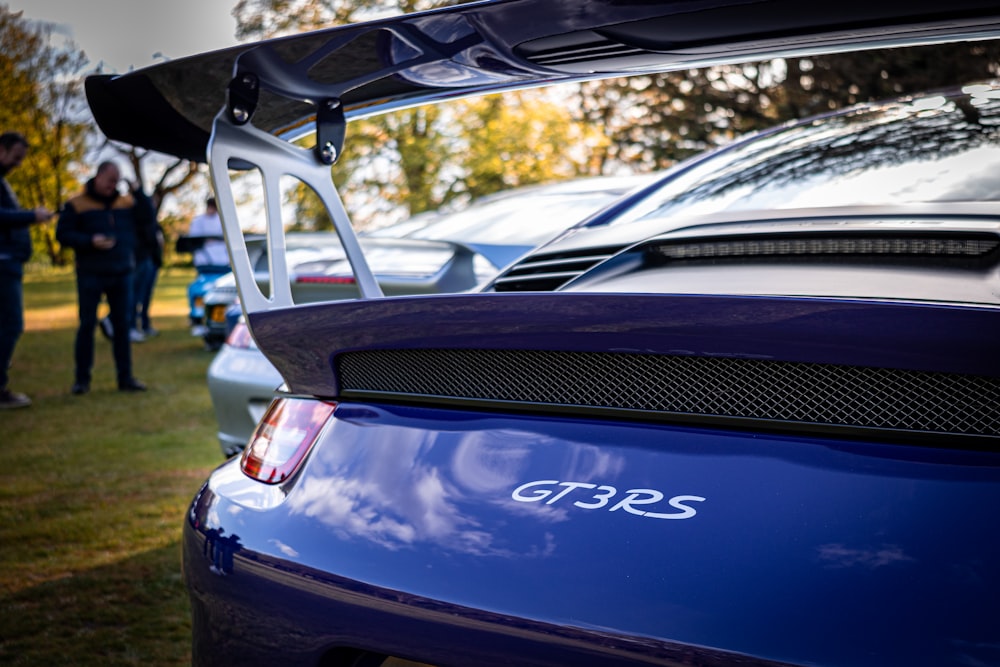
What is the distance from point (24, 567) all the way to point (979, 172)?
376 centimetres

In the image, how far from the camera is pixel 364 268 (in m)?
2.21

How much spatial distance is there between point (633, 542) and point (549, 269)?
104 cm

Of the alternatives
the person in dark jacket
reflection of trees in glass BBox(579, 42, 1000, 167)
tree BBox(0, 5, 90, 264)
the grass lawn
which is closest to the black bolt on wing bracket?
the grass lawn

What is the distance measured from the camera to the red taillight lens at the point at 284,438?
65.8 inches

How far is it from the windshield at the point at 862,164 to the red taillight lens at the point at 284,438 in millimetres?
1020

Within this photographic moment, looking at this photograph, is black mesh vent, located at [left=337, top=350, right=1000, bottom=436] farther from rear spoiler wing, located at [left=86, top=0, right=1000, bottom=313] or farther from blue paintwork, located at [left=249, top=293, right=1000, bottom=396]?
rear spoiler wing, located at [left=86, top=0, right=1000, bottom=313]

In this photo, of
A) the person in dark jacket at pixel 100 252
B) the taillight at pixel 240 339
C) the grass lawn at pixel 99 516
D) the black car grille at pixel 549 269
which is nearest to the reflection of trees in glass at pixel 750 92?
the person in dark jacket at pixel 100 252

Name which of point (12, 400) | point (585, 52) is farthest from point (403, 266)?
point (12, 400)

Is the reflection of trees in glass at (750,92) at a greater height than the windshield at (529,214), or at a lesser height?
greater

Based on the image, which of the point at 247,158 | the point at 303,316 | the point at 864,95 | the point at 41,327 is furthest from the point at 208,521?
the point at 41,327

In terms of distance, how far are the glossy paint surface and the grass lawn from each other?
182 cm

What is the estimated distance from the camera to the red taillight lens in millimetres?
1671

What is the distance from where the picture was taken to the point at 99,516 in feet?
15.1

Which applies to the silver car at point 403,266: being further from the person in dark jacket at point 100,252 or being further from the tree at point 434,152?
the tree at point 434,152
